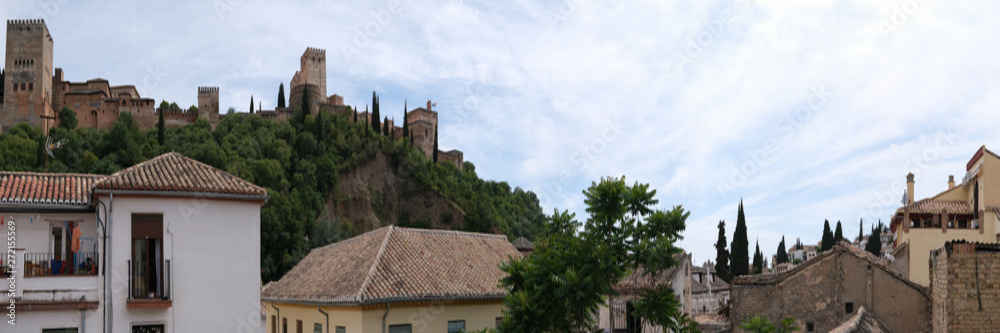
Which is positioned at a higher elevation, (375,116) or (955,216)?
(375,116)

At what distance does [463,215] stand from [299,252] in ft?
84.3

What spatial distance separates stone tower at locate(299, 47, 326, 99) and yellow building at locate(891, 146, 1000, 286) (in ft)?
282

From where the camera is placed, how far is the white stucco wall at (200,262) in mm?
16703

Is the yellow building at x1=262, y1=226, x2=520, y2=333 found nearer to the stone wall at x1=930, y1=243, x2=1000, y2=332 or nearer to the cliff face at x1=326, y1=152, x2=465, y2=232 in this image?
the stone wall at x1=930, y1=243, x2=1000, y2=332

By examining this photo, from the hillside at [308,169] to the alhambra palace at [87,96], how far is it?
2.41m

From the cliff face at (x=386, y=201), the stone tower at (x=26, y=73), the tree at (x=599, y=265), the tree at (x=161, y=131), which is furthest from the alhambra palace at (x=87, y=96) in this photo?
the tree at (x=599, y=265)

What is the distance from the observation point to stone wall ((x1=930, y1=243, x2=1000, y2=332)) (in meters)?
11.5

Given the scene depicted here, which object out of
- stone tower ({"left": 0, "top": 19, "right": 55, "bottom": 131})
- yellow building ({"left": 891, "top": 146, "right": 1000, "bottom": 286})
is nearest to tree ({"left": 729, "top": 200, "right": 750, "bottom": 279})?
yellow building ({"left": 891, "top": 146, "right": 1000, "bottom": 286})

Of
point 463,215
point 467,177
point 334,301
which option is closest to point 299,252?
point 463,215

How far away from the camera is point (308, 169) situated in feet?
280

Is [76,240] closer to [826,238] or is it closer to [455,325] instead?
[455,325]

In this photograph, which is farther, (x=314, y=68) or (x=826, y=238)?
(x=314, y=68)

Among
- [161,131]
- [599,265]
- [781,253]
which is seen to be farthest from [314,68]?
[599,265]

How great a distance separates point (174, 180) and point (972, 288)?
15.9m
